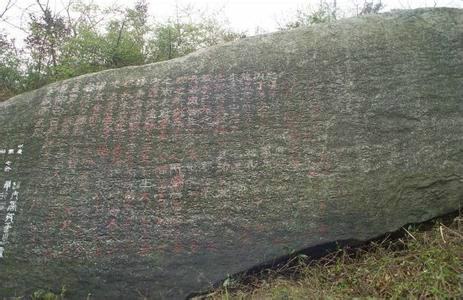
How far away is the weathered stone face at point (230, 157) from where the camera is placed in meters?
3.16

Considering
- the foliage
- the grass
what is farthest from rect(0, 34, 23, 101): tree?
the grass

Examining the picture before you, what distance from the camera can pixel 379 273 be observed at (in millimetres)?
2934

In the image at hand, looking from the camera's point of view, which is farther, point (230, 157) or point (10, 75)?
point (10, 75)

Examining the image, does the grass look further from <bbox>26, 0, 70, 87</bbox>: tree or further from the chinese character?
<bbox>26, 0, 70, 87</bbox>: tree

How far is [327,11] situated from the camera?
8789mm

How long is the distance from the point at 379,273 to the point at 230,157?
137 centimetres

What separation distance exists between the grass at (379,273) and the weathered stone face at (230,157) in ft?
0.41

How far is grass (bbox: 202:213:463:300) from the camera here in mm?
2742

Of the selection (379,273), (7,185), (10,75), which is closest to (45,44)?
(10,75)

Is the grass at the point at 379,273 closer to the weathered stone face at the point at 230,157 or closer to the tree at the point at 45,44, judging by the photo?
the weathered stone face at the point at 230,157

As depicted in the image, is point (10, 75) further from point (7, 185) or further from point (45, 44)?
point (7, 185)

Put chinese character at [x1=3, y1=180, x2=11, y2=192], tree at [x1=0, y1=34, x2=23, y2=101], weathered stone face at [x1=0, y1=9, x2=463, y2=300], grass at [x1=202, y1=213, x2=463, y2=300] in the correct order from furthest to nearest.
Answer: tree at [x1=0, y1=34, x2=23, y2=101], chinese character at [x1=3, y1=180, x2=11, y2=192], weathered stone face at [x1=0, y1=9, x2=463, y2=300], grass at [x1=202, y1=213, x2=463, y2=300]

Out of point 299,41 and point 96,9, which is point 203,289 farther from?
point 96,9

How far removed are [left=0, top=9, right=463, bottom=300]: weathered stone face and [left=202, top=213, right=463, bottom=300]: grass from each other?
0.12m
